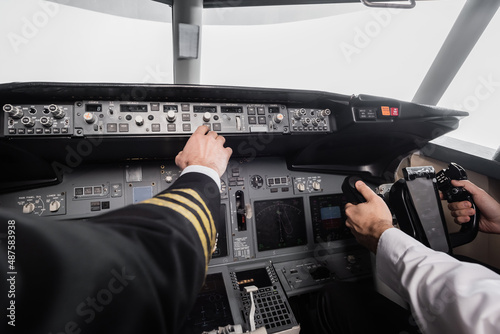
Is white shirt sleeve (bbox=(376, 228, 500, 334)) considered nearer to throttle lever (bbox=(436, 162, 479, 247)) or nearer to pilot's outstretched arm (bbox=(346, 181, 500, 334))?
pilot's outstretched arm (bbox=(346, 181, 500, 334))

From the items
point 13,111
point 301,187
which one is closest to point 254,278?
point 301,187

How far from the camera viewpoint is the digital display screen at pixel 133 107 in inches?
50.0

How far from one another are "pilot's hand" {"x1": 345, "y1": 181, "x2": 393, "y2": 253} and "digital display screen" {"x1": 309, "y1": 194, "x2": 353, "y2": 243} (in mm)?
703

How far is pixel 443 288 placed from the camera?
697 millimetres

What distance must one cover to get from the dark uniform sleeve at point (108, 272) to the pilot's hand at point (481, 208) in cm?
155

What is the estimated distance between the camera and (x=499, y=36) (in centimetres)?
193

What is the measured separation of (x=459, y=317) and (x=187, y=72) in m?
2.28

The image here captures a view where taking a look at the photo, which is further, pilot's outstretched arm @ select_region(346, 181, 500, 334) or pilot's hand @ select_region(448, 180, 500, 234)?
pilot's hand @ select_region(448, 180, 500, 234)

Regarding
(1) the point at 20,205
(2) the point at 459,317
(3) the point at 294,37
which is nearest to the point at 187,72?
(3) the point at 294,37

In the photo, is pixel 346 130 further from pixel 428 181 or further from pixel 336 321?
pixel 336 321

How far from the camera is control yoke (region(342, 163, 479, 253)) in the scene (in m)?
1.23

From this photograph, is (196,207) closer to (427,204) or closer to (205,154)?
(205,154)

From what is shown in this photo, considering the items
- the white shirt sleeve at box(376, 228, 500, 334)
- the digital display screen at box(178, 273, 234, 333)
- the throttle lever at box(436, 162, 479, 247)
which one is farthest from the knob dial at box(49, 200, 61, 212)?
the throttle lever at box(436, 162, 479, 247)

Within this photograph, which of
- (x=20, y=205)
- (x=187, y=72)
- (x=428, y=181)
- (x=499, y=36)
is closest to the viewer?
(x=428, y=181)
